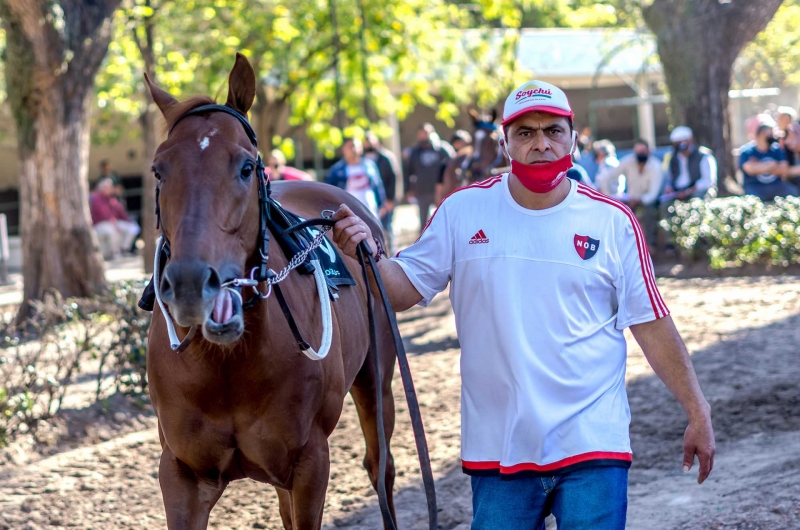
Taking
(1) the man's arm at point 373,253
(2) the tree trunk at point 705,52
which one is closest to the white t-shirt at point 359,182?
(2) the tree trunk at point 705,52

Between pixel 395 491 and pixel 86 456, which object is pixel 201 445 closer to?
pixel 395 491

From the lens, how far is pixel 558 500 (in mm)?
3090

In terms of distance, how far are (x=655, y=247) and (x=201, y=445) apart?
1175 cm

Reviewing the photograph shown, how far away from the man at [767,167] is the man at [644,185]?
4.38 feet

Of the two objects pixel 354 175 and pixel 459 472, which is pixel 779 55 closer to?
pixel 354 175

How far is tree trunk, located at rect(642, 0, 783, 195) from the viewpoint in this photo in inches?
595

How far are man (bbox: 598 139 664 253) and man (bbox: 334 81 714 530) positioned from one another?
37.1 feet

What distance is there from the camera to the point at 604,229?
318 cm

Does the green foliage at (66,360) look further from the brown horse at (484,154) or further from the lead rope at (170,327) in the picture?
the brown horse at (484,154)

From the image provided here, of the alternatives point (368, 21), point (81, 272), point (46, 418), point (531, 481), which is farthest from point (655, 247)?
point (531, 481)

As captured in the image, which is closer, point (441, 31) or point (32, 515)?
point (32, 515)

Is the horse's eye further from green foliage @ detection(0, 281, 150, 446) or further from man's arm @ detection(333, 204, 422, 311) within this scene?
green foliage @ detection(0, 281, 150, 446)

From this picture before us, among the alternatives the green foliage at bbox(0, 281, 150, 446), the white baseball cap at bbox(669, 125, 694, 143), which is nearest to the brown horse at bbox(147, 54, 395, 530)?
the green foliage at bbox(0, 281, 150, 446)

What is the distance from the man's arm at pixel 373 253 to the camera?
10.8 ft
